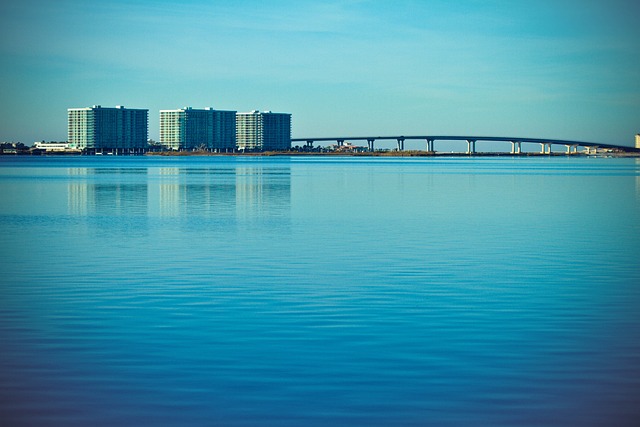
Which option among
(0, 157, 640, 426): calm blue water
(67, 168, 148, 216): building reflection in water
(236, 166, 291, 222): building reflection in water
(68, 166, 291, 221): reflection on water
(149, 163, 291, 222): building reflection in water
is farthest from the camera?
(67, 168, 148, 216): building reflection in water

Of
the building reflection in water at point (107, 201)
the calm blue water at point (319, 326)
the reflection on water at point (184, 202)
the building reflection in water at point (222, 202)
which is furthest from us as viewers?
the building reflection in water at point (107, 201)

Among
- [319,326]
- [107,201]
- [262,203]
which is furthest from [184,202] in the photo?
[319,326]

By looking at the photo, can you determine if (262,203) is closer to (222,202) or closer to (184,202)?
(222,202)

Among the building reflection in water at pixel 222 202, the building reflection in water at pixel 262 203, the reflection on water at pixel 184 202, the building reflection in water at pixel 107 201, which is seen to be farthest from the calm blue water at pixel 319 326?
the building reflection in water at pixel 107 201

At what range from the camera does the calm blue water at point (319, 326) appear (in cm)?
845

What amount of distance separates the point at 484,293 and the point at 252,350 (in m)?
5.53

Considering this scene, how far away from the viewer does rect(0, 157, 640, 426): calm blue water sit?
845 cm

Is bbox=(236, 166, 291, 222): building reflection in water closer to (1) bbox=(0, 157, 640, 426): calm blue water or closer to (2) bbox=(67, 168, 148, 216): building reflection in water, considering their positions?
(2) bbox=(67, 168, 148, 216): building reflection in water

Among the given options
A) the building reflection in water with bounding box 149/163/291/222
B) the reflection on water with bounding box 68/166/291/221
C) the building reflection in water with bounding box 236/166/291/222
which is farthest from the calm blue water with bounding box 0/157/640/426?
the reflection on water with bounding box 68/166/291/221

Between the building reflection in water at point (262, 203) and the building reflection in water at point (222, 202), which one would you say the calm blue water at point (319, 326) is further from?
the building reflection in water at point (222, 202)

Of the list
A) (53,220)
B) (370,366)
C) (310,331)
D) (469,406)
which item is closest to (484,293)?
(310,331)

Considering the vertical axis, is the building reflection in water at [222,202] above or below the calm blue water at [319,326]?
above

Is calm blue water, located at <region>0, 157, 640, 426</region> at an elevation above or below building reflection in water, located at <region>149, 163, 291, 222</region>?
below

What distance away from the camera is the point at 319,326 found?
1191cm
